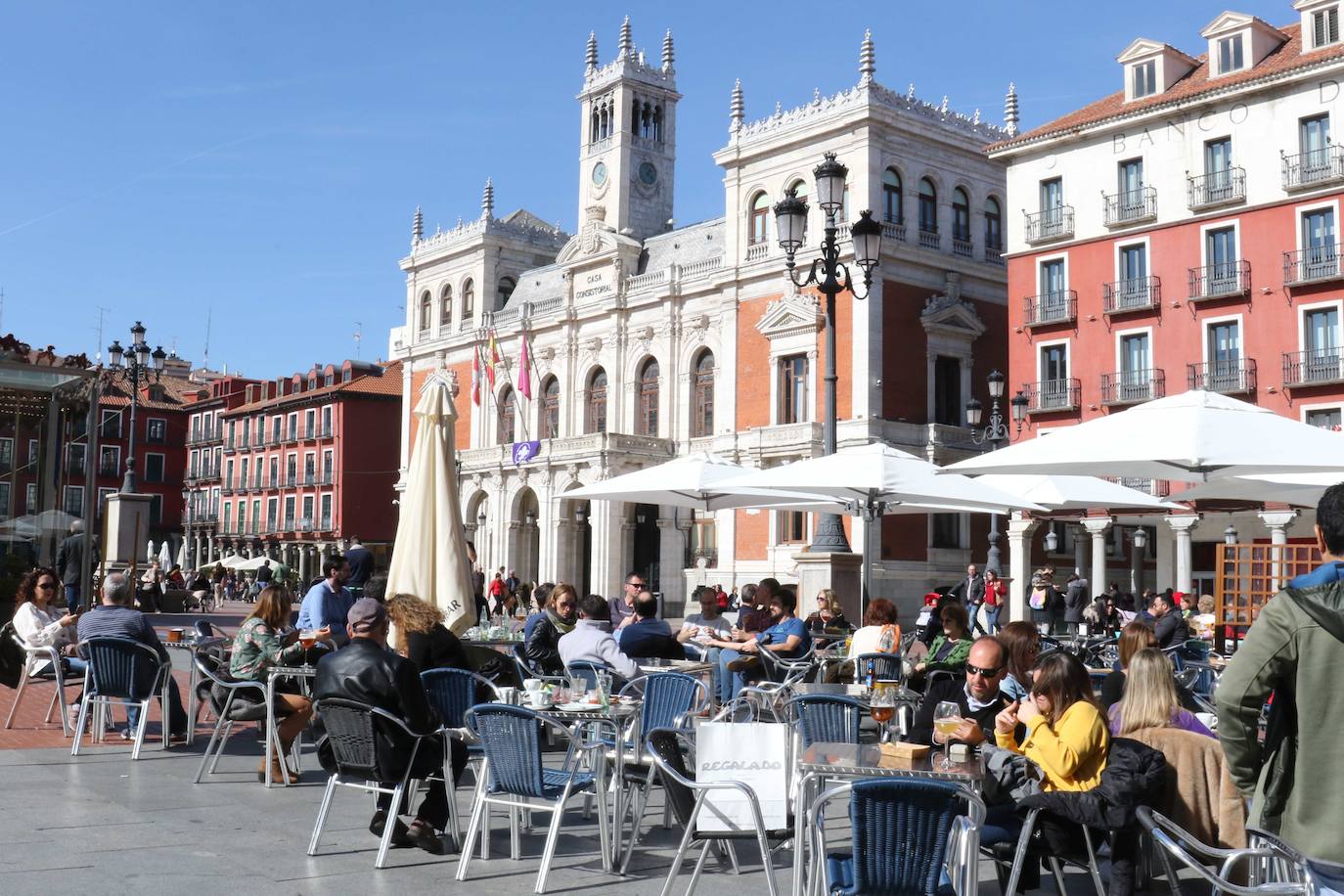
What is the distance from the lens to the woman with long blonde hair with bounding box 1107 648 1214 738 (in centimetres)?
541

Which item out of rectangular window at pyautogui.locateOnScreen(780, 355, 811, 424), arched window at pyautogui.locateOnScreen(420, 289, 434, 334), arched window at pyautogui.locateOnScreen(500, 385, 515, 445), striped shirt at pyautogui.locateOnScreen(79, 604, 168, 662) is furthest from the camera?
arched window at pyautogui.locateOnScreen(420, 289, 434, 334)

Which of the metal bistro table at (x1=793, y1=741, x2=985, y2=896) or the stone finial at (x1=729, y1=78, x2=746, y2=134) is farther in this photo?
the stone finial at (x1=729, y1=78, x2=746, y2=134)

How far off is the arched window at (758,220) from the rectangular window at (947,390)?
5758 millimetres

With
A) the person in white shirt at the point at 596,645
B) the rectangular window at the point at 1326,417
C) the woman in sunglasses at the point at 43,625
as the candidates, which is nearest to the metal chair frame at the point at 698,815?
the person in white shirt at the point at 596,645

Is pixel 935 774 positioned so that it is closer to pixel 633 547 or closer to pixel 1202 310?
pixel 1202 310

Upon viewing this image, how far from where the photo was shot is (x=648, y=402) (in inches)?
1515

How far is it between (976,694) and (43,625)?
7.76m

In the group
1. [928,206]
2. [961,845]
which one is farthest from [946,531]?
[961,845]

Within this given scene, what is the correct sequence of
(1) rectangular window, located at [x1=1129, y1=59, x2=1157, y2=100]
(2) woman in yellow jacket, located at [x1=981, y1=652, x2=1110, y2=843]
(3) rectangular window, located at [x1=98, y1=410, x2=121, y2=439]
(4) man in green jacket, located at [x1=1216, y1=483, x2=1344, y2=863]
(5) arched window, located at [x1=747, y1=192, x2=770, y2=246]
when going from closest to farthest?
(4) man in green jacket, located at [x1=1216, y1=483, x2=1344, y2=863] < (2) woman in yellow jacket, located at [x1=981, y1=652, x2=1110, y2=843] < (1) rectangular window, located at [x1=1129, y1=59, x2=1157, y2=100] < (5) arched window, located at [x1=747, y1=192, x2=770, y2=246] < (3) rectangular window, located at [x1=98, y1=410, x2=121, y2=439]

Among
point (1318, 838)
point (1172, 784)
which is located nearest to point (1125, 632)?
point (1172, 784)

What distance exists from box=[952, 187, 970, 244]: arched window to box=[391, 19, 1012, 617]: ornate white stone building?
50 millimetres

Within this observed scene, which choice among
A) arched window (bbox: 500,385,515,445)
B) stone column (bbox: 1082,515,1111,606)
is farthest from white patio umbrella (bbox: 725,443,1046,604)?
arched window (bbox: 500,385,515,445)

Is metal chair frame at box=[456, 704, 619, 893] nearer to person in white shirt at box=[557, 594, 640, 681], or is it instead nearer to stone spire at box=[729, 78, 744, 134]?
person in white shirt at box=[557, 594, 640, 681]

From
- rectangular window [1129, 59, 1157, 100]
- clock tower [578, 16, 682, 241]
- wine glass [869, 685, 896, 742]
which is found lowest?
wine glass [869, 685, 896, 742]
